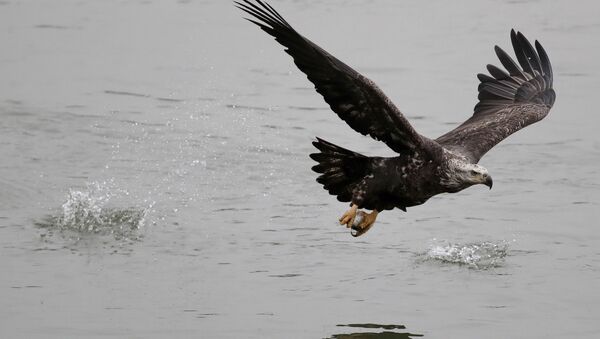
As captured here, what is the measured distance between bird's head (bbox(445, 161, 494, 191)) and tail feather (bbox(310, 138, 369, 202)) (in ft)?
2.06

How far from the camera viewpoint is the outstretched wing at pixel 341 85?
30.0 feet

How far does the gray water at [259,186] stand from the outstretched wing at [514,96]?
→ 1.09 m

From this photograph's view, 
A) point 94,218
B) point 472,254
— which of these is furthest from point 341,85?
point 94,218

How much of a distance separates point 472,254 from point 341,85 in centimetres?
289

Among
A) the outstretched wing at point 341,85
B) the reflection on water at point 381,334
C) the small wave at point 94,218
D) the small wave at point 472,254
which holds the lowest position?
the reflection on water at point 381,334

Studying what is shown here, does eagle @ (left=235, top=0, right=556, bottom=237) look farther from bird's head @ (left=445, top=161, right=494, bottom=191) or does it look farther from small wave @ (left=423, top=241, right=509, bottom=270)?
small wave @ (left=423, top=241, right=509, bottom=270)

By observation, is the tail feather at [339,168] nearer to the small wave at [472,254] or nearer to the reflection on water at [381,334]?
the reflection on water at [381,334]

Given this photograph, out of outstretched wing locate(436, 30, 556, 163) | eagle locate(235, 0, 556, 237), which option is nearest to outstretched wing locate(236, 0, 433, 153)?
eagle locate(235, 0, 556, 237)

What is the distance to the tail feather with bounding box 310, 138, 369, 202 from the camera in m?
10.1

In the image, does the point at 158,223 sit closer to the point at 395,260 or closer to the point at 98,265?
the point at 98,265

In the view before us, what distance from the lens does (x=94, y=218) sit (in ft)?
40.0

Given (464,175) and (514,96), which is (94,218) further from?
(514,96)

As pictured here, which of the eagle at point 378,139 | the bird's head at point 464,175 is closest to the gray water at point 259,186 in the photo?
the eagle at point 378,139

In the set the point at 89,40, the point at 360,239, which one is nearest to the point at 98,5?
the point at 89,40
